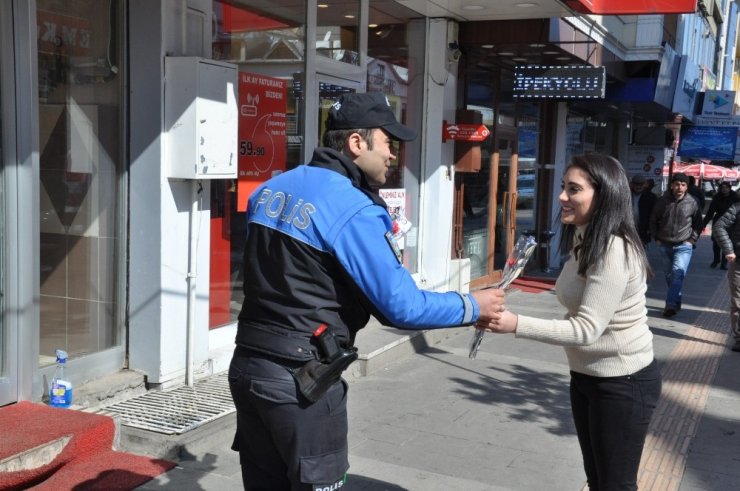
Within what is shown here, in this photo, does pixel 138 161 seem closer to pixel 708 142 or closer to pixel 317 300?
pixel 317 300

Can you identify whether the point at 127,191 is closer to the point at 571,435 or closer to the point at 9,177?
the point at 9,177

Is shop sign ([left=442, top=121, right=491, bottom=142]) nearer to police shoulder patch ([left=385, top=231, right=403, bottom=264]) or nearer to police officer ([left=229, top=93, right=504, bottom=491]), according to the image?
police officer ([left=229, top=93, right=504, bottom=491])

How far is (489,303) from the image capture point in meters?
2.95

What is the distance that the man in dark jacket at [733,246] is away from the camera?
8.70 metres

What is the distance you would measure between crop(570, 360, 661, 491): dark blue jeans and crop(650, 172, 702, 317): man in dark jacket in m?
7.57

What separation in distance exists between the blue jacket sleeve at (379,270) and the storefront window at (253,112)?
151 inches

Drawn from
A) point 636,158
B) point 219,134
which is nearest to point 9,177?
point 219,134

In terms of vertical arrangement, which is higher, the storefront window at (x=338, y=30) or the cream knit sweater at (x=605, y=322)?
the storefront window at (x=338, y=30)

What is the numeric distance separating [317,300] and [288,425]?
41 centimetres

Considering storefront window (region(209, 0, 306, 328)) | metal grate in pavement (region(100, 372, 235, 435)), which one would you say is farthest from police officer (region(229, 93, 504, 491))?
storefront window (region(209, 0, 306, 328))

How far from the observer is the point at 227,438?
17.1ft

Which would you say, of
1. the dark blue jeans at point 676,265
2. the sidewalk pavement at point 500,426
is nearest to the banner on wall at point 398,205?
the sidewalk pavement at point 500,426

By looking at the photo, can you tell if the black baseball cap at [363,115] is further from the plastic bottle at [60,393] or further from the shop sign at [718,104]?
the shop sign at [718,104]

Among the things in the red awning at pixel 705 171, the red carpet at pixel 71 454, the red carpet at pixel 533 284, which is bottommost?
the red carpet at pixel 533 284
